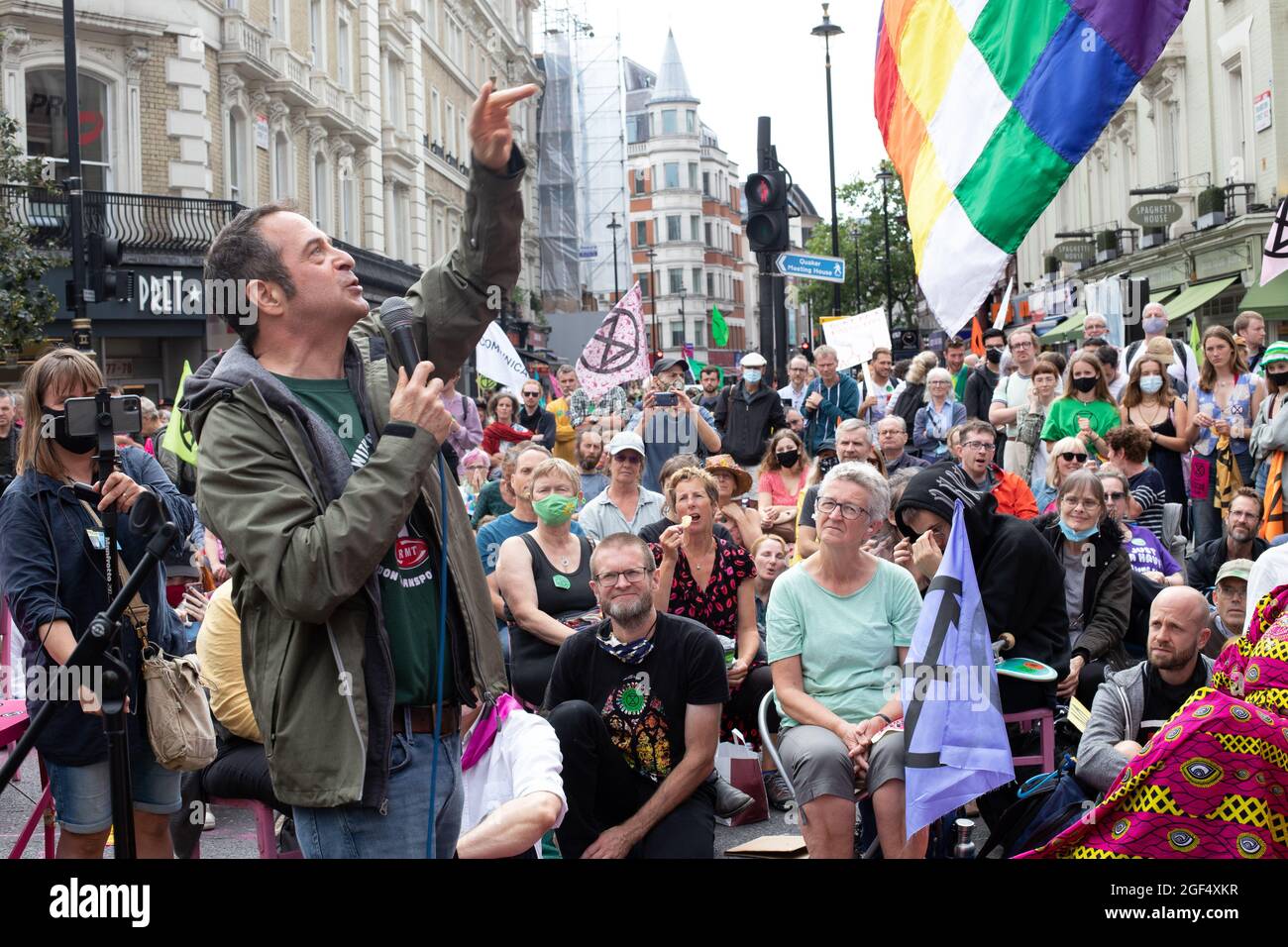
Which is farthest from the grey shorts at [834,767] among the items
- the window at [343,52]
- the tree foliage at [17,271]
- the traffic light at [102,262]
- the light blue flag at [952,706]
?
the window at [343,52]

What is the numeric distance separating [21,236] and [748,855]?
15362mm

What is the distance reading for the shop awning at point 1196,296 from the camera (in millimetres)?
28234

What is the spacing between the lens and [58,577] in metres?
4.69

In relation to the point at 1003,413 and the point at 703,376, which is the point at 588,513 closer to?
the point at 1003,413

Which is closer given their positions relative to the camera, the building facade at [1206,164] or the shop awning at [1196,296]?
the building facade at [1206,164]

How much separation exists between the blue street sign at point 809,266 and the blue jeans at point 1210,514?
3274mm

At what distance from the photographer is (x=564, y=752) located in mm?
5406

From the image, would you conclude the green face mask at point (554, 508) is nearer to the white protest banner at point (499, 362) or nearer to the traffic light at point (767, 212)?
the traffic light at point (767, 212)

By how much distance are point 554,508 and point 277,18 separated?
994 inches

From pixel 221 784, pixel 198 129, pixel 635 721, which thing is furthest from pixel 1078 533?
pixel 198 129

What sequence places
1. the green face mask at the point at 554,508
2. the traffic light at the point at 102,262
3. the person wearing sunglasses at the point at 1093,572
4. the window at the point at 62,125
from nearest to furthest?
the person wearing sunglasses at the point at 1093,572 → the green face mask at the point at 554,508 → the traffic light at the point at 102,262 → the window at the point at 62,125

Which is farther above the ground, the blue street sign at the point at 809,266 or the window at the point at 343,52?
the window at the point at 343,52

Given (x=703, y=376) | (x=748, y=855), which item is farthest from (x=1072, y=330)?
(x=748, y=855)

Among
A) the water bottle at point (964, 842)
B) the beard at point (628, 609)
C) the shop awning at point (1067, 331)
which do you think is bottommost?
the water bottle at point (964, 842)
